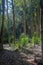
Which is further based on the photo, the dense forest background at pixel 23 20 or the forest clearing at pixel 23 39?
the dense forest background at pixel 23 20

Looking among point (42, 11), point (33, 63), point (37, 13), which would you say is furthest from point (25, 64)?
point (37, 13)

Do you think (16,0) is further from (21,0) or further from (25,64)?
(25,64)

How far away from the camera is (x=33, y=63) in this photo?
872cm

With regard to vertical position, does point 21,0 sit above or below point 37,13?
above

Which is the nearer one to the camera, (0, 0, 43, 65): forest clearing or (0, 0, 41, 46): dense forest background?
(0, 0, 43, 65): forest clearing

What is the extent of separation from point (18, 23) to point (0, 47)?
23.7 m

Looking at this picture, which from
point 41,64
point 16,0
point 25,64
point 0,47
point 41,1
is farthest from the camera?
point 16,0

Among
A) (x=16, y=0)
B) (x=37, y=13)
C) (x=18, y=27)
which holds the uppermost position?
(x=16, y=0)

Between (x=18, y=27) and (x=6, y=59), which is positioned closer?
(x=6, y=59)

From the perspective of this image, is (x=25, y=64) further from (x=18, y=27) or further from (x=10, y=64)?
(x=18, y=27)

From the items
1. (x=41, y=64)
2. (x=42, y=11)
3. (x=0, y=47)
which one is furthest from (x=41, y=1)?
(x=0, y=47)

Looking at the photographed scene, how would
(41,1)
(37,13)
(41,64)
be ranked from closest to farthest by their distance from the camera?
(41,1) → (41,64) → (37,13)

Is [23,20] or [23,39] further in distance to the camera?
[23,20]

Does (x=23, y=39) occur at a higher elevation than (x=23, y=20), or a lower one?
lower
